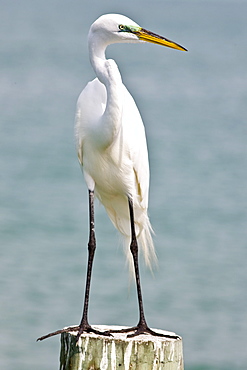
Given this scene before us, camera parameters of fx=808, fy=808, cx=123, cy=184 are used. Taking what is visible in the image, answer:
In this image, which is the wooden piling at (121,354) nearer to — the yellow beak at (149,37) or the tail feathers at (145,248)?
the tail feathers at (145,248)

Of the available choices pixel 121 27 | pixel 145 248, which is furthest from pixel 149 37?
pixel 145 248

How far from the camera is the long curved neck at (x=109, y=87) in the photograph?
3391 mm

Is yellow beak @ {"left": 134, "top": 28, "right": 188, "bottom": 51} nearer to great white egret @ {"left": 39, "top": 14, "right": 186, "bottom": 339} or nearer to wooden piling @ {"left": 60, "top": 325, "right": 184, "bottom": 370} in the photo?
great white egret @ {"left": 39, "top": 14, "right": 186, "bottom": 339}

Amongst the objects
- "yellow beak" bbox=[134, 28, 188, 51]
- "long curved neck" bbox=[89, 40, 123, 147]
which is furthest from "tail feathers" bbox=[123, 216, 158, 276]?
"yellow beak" bbox=[134, 28, 188, 51]

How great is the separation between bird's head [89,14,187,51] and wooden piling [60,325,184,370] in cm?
126

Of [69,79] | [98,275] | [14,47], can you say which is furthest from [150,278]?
[14,47]

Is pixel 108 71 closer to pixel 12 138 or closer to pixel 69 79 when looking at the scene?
pixel 12 138

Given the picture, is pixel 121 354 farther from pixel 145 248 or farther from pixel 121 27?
pixel 121 27

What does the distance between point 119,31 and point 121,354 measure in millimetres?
1359

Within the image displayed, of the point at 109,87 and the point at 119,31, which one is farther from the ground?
the point at 119,31

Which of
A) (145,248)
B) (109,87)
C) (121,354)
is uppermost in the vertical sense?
(109,87)

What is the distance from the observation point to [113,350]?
2.93m

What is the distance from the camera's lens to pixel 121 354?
292cm

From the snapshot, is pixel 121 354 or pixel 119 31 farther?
pixel 119 31
